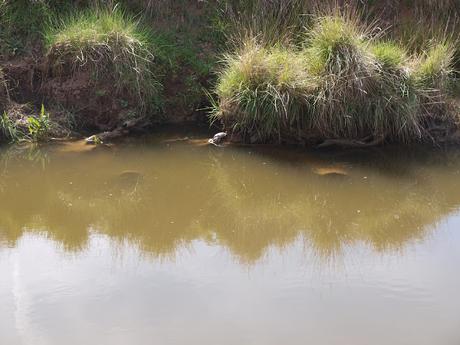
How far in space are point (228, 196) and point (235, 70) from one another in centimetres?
170

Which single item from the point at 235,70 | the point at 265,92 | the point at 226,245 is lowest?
the point at 226,245

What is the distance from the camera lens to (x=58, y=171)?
6.42 metres

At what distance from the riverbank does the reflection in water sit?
37 cm

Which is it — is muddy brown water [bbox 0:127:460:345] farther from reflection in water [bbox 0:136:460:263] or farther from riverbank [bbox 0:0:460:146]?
riverbank [bbox 0:0:460:146]

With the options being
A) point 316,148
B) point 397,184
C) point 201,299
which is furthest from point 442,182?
point 201,299

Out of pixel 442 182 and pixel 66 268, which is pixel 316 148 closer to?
pixel 442 182

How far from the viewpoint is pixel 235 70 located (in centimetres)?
698

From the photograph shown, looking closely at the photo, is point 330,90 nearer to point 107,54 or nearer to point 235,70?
point 235,70

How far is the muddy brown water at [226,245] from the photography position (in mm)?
3871

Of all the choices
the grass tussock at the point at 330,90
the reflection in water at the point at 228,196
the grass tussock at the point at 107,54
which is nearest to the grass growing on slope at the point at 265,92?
the grass tussock at the point at 330,90

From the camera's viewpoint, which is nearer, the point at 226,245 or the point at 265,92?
the point at 226,245

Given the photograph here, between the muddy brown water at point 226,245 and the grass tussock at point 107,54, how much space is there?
2.55 ft

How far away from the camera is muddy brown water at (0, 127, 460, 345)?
387 centimetres

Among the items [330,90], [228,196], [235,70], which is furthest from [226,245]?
[235,70]
